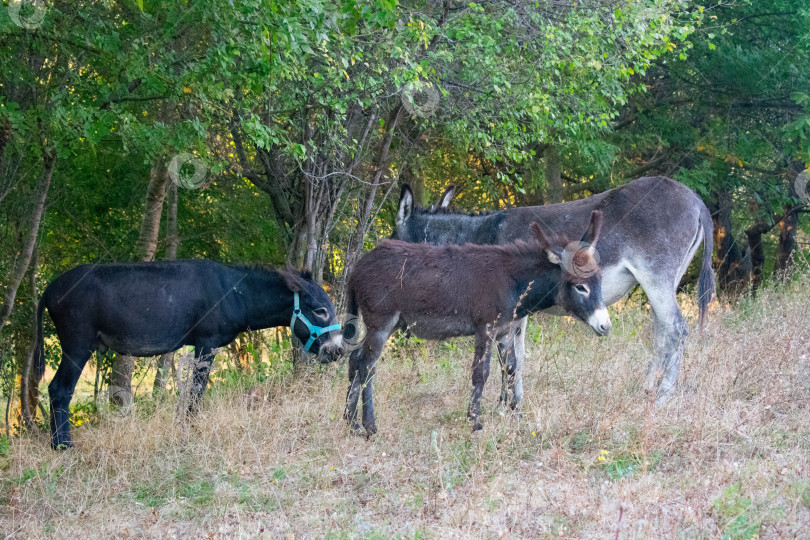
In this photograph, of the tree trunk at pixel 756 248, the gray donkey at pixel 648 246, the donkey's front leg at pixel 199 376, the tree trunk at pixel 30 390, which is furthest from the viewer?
the tree trunk at pixel 756 248

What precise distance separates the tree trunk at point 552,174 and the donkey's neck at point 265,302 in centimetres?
702

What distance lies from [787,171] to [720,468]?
944cm

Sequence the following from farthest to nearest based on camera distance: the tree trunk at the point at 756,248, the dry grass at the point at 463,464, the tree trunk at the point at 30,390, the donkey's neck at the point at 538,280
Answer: the tree trunk at the point at 756,248
the tree trunk at the point at 30,390
the donkey's neck at the point at 538,280
the dry grass at the point at 463,464

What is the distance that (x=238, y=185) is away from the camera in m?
11.7

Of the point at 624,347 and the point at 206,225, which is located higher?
the point at 206,225

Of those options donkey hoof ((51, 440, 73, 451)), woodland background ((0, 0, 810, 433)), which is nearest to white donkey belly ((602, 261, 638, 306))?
woodland background ((0, 0, 810, 433))

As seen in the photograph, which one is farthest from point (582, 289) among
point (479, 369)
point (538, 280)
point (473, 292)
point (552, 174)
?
point (552, 174)

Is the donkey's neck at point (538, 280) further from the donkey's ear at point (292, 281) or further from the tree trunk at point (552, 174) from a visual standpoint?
the tree trunk at point (552, 174)

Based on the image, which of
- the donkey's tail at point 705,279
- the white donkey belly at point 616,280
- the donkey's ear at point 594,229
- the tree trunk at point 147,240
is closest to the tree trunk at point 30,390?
the tree trunk at point 147,240

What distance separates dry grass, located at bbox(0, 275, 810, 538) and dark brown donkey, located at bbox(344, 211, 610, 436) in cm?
61

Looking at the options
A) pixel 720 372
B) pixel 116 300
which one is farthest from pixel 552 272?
pixel 116 300

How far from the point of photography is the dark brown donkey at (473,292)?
6109mm

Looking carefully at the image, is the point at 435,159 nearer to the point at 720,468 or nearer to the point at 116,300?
the point at 116,300

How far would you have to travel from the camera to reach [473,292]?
6156 millimetres
